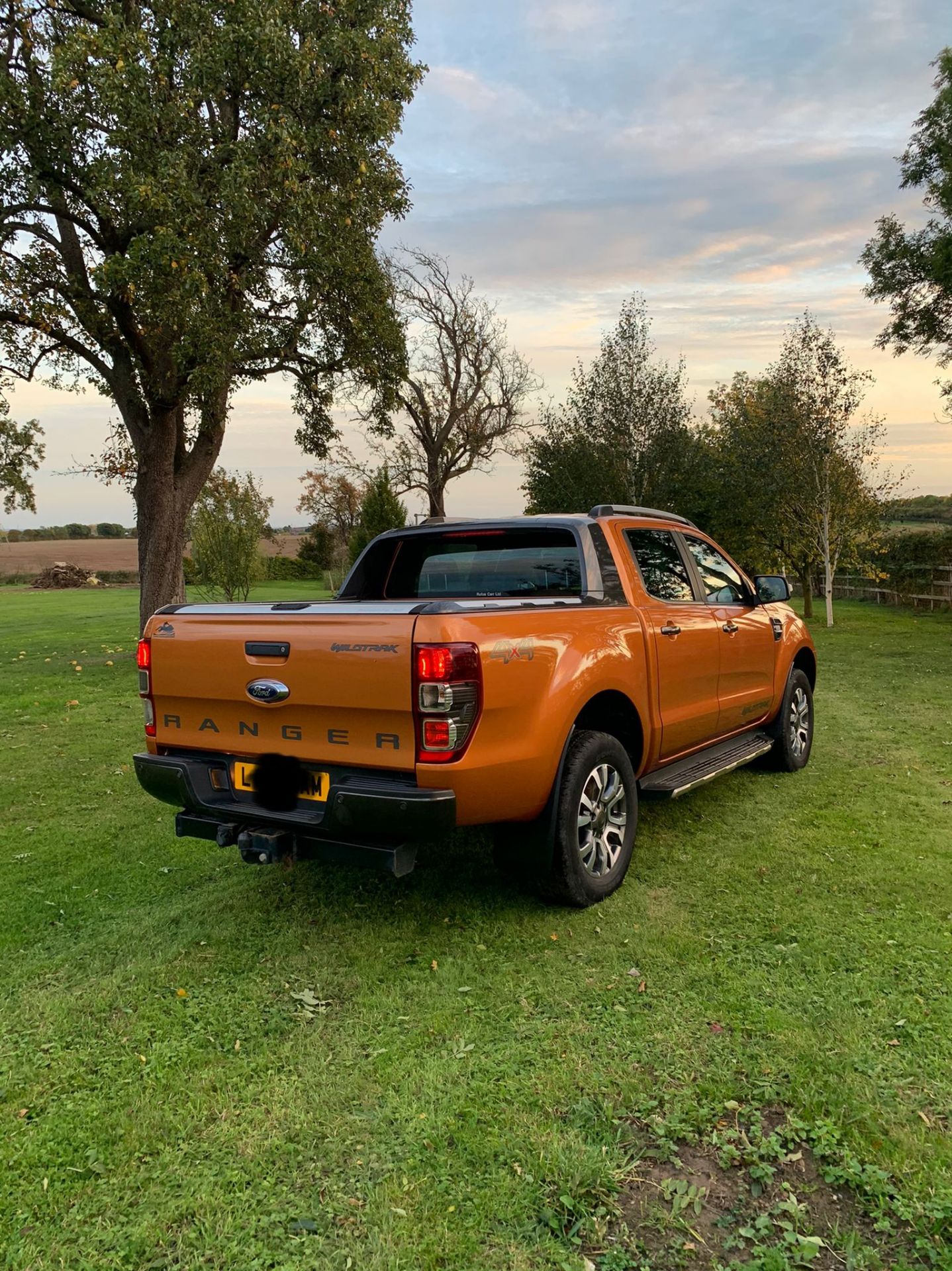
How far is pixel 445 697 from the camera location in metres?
3.12

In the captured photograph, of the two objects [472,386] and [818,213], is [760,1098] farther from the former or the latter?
[472,386]

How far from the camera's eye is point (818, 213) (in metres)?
12.3

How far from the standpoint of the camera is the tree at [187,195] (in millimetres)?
10023

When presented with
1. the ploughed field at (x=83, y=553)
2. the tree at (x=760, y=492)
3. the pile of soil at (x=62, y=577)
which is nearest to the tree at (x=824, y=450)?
the tree at (x=760, y=492)

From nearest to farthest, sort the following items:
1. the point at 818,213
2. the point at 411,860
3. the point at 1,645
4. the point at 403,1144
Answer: the point at 403,1144 → the point at 411,860 → the point at 818,213 → the point at 1,645

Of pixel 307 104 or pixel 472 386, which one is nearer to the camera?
pixel 307 104

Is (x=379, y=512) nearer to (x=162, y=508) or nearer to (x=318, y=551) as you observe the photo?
(x=318, y=551)

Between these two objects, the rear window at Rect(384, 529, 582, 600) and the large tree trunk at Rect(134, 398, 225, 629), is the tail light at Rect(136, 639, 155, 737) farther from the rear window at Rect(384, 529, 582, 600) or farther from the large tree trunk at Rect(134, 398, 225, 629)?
the large tree trunk at Rect(134, 398, 225, 629)

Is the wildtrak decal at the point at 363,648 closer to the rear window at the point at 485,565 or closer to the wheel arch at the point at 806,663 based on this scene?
the rear window at the point at 485,565

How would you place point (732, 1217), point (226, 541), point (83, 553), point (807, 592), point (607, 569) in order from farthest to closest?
point (83, 553)
point (807, 592)
point (226, 541)
point (607, 569)
point (732, 1217)

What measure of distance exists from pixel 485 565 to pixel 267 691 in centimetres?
165

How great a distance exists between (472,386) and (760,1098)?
39.6 m

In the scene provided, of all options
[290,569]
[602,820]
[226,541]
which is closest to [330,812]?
[602,820]

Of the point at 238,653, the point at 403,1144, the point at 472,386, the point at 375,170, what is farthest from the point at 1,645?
the point at 472,386
